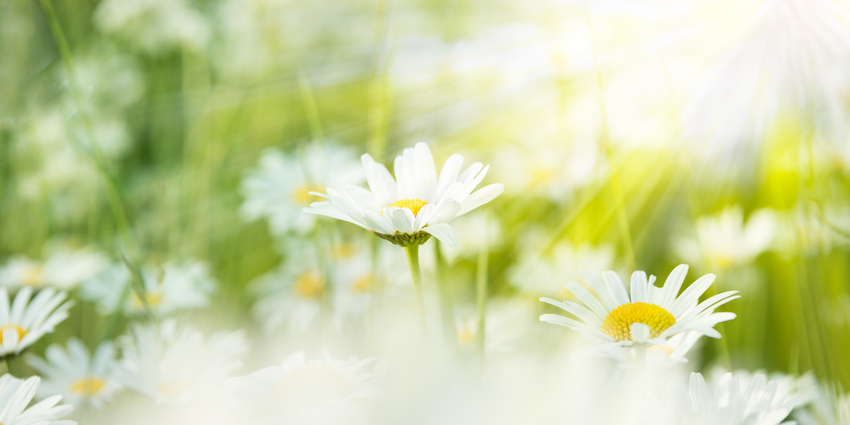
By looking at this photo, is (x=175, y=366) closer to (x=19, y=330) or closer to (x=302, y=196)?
(x=19, y=330)

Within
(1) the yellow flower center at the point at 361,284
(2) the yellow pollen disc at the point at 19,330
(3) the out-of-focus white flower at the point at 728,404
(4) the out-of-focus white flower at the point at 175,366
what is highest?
(1) the yellow flower center at the point at 361,284

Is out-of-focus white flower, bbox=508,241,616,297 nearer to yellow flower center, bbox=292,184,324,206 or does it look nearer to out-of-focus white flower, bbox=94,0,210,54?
yellow flower center, bbox=292,184,324,206

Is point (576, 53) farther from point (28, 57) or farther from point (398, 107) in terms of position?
point (28, 57)

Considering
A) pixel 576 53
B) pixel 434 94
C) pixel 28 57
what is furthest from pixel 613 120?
pixel 28 57

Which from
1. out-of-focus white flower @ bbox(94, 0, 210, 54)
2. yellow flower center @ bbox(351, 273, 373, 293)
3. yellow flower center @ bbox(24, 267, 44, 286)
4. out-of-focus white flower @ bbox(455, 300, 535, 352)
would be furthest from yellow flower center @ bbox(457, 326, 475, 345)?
out-of-focus white flower @ bbox(94, 0, 210, 54)

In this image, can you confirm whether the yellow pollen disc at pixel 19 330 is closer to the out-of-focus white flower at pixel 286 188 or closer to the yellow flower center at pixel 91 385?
the yellow flower center at pixel 91 385

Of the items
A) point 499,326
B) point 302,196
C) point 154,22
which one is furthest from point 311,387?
point 154,22

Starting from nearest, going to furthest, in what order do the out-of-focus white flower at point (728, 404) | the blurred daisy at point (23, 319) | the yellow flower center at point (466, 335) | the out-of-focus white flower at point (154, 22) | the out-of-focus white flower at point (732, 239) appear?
1. the out-of-focus white flower at point (728, 404)
2. the blurred daisy at point (23, 319)
3. the yellow flower center at point (466, 335)
4. the out-of-focus white flower at point (732, 239)
5. the out-of-focus white flower at point (154, 22)

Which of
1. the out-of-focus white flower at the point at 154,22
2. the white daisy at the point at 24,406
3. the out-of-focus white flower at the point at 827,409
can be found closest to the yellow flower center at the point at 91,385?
the white daisy at the point at 24,406
